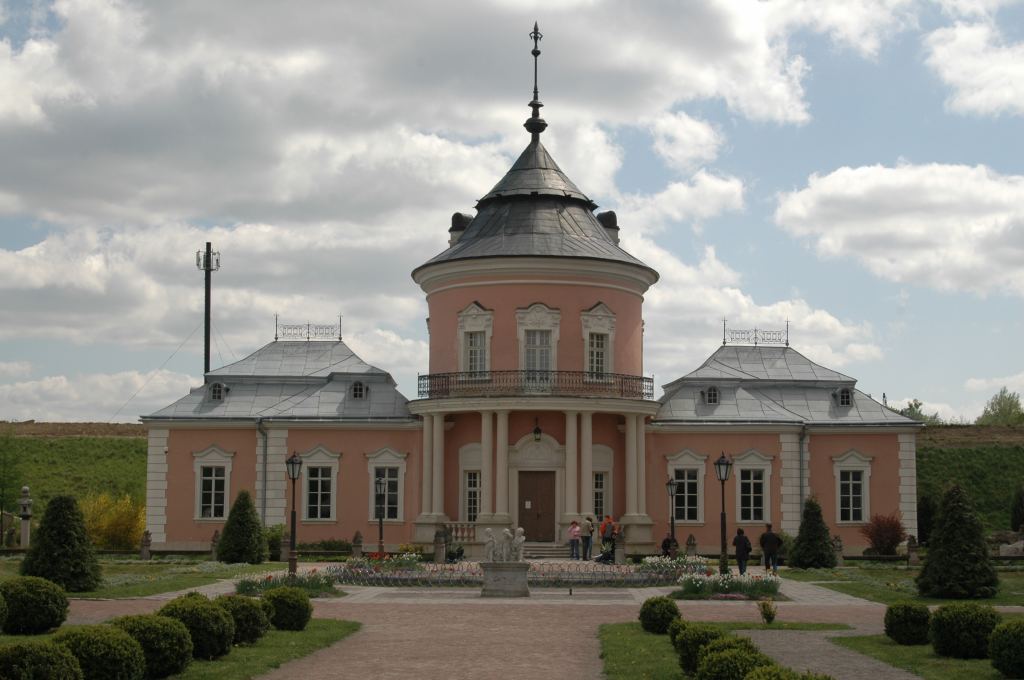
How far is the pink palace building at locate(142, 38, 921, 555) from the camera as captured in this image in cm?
3600

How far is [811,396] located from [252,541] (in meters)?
17.9

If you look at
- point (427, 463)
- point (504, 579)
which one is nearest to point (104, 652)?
point (504, 579)

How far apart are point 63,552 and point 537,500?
1562 cm

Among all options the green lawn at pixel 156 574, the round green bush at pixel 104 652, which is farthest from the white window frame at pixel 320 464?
the round green bush at pixel 104 652

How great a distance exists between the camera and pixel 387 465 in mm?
38062

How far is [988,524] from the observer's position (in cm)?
4612

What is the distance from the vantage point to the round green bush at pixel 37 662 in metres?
10.5

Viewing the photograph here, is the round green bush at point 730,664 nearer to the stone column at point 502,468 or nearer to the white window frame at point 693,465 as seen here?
the stone column at point 502,468

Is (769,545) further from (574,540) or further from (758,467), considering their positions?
(758,467)

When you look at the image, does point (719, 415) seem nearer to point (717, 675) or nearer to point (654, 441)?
point (654, 441)

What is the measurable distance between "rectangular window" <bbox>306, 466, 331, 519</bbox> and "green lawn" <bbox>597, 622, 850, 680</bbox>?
20.6 m

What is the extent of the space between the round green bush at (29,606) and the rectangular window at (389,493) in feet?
69.4

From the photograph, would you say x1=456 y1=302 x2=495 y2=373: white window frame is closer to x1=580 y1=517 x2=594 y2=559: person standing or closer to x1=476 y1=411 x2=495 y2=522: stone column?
x1=476 y1=411 x2=495 y2=522: stone column

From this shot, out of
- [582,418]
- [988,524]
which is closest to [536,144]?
[582,418]
